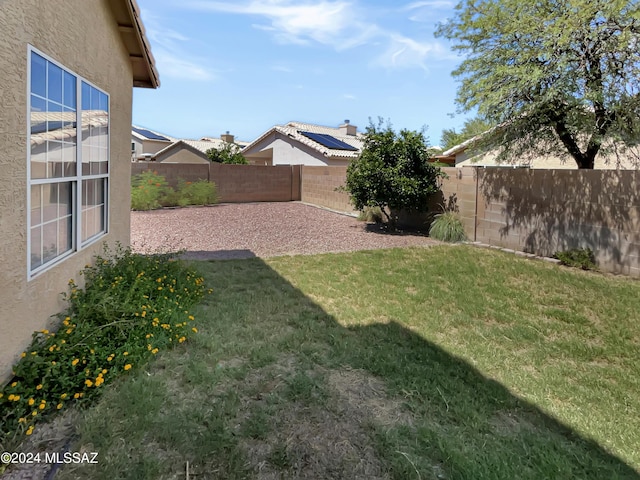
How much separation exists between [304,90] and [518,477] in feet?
93.5

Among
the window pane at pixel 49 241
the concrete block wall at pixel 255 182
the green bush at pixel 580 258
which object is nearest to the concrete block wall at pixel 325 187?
the concrete block wall at pixel 255 182

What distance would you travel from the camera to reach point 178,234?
11445 millimetres

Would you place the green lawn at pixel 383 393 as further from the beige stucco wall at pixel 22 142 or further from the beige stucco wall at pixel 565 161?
the beige stucco wall at pixel 565 161

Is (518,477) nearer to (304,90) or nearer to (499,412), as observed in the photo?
(499,412)

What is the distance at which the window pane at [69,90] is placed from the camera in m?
4.20

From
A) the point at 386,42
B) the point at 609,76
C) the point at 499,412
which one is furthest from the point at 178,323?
the point at 386,42

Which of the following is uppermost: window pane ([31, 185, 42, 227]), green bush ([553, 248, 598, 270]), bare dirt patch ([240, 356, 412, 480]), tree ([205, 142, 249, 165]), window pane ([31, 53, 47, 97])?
tree ([205, 142, 249, 165])

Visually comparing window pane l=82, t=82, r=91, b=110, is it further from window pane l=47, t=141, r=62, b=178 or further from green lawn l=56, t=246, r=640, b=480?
green lawn l=56, t=246, r=640, b=480

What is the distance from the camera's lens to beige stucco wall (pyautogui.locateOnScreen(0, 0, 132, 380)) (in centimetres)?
305

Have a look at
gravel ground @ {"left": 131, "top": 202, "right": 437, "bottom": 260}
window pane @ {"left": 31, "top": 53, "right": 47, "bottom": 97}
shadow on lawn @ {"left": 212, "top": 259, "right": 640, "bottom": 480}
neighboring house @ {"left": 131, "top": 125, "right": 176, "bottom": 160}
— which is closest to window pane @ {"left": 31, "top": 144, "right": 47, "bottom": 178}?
window pane @ {"left": 31, "top": 53, "right": 47, "bottom": 97}

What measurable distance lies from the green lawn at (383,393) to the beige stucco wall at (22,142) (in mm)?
911

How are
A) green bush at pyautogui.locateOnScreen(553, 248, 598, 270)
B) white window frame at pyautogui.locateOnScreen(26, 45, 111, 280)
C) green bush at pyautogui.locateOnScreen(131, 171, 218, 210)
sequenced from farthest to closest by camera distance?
green bush at pyautogui.locateOnScreen(131, 171, 218, 210)
green bush at pyautogui.locateOnScreen(553, 248, 598, 270)
white window frame at pyautogui.locateOnScreen(26, 45, 111, 280)

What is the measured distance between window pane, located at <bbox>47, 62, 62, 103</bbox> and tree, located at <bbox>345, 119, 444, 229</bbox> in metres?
8.76

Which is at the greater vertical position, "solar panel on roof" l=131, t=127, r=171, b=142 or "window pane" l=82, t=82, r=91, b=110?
"solar panel on roof" l=131, t=127, r=171, b=142
